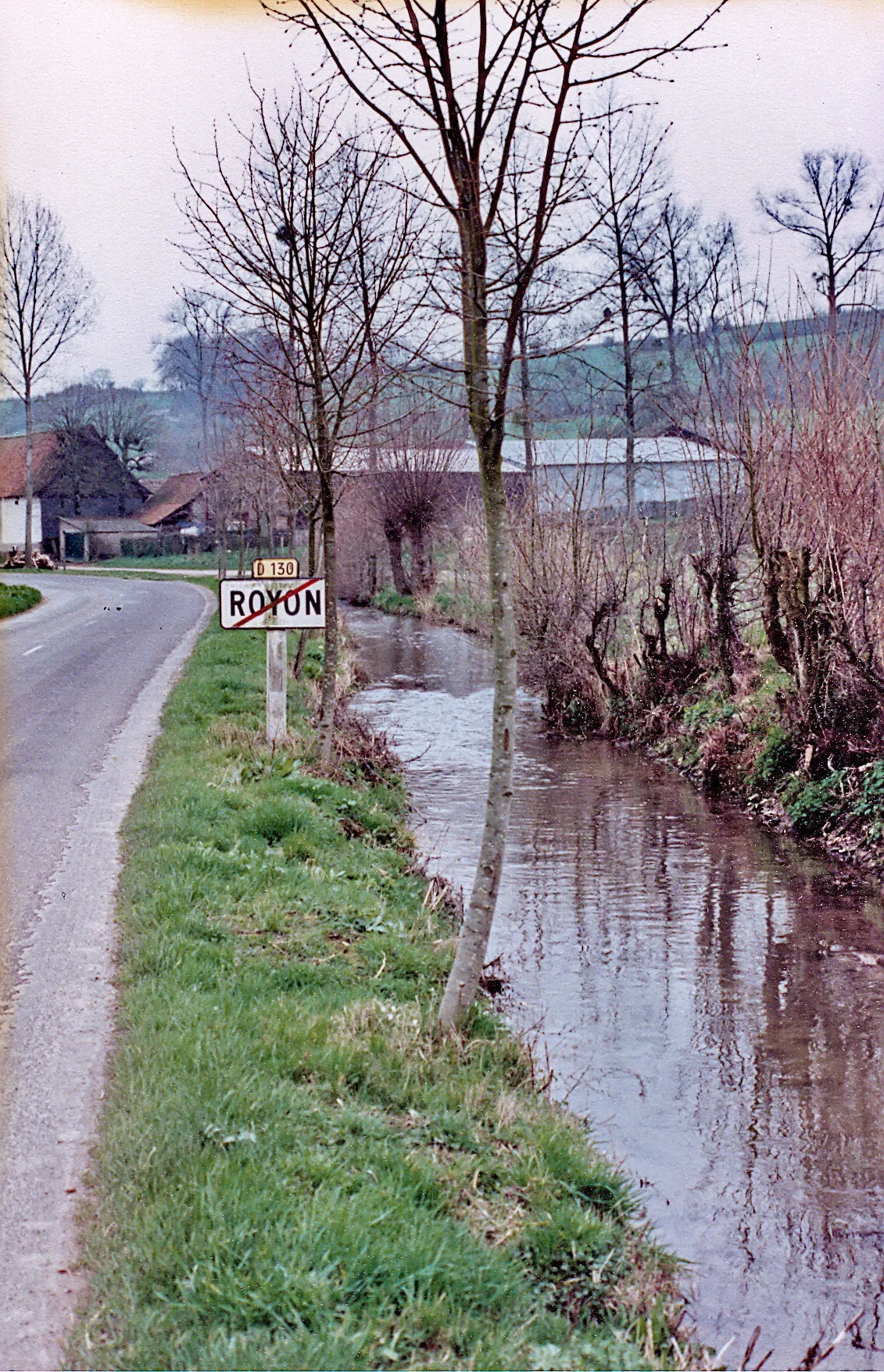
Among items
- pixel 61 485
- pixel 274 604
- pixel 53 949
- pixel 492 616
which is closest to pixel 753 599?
pixel 274 604

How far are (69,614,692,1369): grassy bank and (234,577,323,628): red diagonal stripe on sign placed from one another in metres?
3.19

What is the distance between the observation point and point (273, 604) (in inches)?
412

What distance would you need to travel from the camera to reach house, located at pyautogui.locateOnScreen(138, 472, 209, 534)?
73.0 m

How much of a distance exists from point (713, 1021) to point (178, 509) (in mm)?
69499

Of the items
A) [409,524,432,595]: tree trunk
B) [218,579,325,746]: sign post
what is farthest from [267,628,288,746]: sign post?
[409,524,432,595]: tree trunk

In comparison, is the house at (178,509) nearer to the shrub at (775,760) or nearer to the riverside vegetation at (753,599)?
the riverside vegetation at (753,599)

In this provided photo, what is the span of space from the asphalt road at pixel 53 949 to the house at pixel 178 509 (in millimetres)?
56089

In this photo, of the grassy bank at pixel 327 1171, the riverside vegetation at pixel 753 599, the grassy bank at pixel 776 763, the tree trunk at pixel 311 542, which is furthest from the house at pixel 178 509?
the grassy bank at pixel 327 1171

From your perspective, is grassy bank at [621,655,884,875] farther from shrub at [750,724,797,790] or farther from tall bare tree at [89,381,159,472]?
tall bare tree at [89,381,159,472]

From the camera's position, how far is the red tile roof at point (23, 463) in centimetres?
6512

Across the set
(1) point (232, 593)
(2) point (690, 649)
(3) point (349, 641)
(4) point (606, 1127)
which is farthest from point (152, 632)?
(4) point (606, 1127)

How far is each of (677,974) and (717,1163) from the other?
252 centimetres

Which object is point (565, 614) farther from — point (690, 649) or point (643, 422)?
point (643, 422)

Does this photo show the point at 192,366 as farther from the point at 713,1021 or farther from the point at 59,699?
the point at 713,1021
